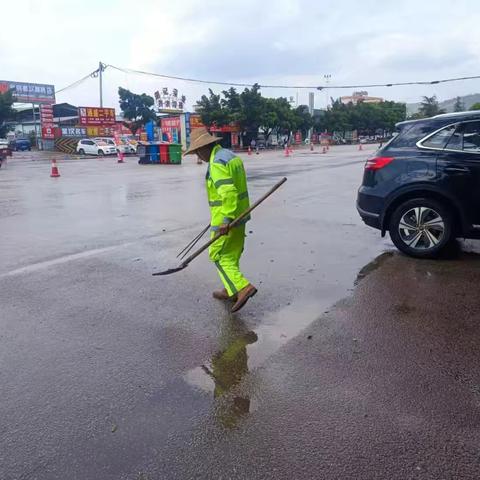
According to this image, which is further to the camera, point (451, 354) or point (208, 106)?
point (208, 106)

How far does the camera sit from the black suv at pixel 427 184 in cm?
566

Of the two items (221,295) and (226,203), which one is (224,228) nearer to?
(226,203)

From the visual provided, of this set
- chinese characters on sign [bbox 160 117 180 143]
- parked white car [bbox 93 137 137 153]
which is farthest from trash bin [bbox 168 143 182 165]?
chinese characters on sign [bbox 160 117 180 143]

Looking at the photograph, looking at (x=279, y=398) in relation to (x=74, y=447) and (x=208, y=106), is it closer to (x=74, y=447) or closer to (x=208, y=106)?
(x=74, y=447)

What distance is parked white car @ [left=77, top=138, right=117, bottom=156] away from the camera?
4459 centimetres

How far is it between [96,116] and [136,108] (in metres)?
9.45

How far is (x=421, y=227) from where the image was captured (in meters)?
5.99

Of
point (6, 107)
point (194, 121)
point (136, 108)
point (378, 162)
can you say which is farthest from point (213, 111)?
point (378, 162)

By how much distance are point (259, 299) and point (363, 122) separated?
80107mm

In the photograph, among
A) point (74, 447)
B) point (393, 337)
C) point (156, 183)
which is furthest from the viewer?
point (156, 183)

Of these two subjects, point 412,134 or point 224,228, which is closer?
point 224,228

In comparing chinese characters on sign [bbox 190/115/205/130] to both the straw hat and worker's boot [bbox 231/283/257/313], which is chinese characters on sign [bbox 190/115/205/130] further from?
worker's boot [bbox 231/283/257/313]

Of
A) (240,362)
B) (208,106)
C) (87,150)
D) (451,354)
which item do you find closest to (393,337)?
(451,354)

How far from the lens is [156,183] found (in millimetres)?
16328
